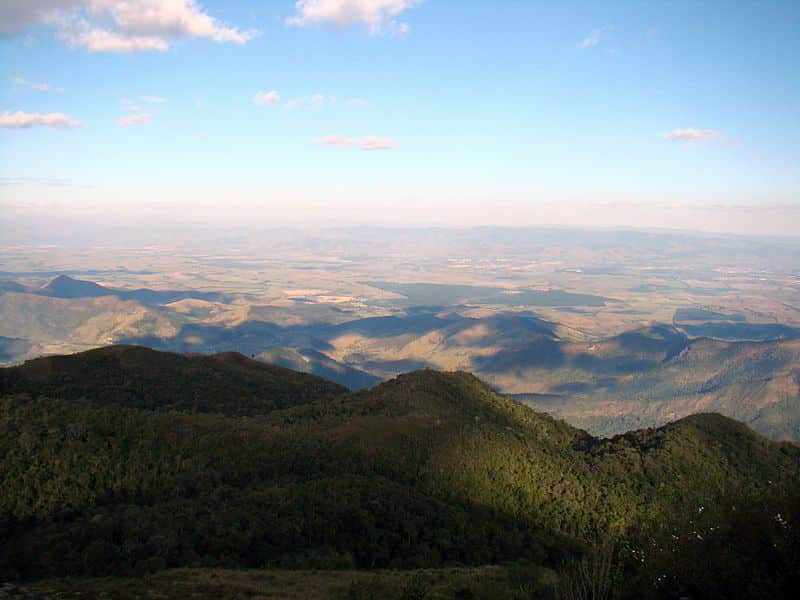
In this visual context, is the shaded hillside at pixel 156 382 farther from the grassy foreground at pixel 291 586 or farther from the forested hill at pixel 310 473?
the grassy foreground at pixel 291 586

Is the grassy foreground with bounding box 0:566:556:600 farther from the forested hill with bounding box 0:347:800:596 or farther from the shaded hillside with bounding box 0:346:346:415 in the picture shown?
the shaded hillside with bounding box 0:346:346:415

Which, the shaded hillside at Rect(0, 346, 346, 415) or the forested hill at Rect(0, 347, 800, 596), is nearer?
the forested hill at Rect(0, 347, 800, 596)

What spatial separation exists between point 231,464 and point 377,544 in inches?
620

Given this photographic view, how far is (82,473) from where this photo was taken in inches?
1682

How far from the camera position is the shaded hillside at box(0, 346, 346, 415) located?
6438 centimetres

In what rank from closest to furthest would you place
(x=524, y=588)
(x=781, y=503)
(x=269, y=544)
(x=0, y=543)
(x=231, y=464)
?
(x=781, y=503) < (x=524, y=588) < (x=0, y=543) < (x=269, y=544) < (x=231, y=464)

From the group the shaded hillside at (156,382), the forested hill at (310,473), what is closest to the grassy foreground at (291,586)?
the forested hill at (310,473)

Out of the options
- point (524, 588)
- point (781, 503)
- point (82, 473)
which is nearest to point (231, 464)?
point (82, 473)

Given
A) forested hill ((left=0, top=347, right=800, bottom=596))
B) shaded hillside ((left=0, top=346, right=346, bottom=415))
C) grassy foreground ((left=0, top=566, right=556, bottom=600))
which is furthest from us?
shaded hillside ((left=0, top=346, right=346, bottom=415))

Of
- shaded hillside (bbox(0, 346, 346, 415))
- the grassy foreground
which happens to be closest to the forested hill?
→ shaded hillside (bbox(0, 346, 346, 415))

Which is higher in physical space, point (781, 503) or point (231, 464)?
point (781, 503)

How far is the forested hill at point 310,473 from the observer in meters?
35.4

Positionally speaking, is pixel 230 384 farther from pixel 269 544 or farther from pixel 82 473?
pixel 269 544

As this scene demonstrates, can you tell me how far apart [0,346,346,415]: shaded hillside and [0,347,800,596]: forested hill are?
33cm
